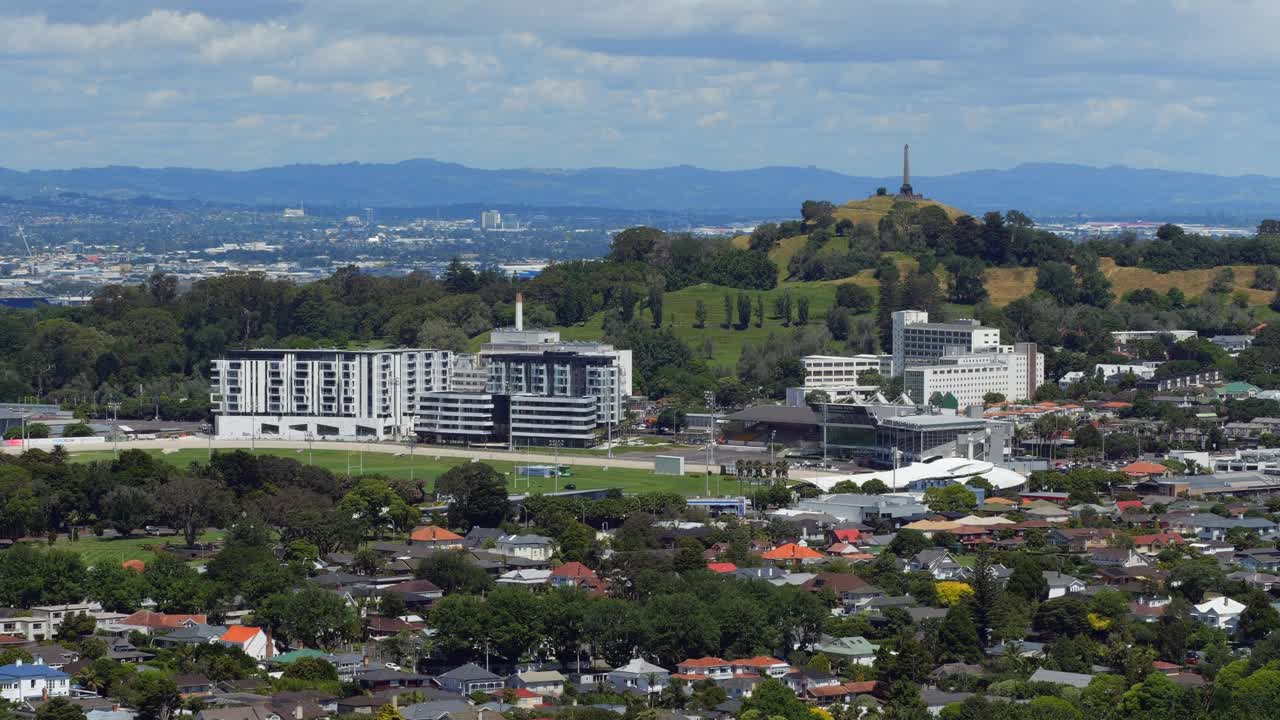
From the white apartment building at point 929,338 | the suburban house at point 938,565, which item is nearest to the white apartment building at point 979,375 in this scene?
the white apartment building at point 929,338

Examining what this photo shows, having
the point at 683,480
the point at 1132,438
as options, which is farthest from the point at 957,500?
the point at 1132,438

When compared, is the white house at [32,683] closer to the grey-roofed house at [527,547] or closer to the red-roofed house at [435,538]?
the grey-roofed house at [527,547]

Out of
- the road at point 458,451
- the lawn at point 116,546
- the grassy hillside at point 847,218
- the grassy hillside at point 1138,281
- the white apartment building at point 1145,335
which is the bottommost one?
the road at point 458,451

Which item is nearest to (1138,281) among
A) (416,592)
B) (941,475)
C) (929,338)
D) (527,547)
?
(929,338)

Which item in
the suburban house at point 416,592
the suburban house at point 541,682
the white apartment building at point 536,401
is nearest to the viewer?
the suburban house at point 541,682

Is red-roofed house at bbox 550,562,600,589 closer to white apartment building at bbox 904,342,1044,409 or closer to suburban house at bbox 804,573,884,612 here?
suburban house at bbox 804,573,884,612

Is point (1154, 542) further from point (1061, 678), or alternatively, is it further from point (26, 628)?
point (26, 628)
